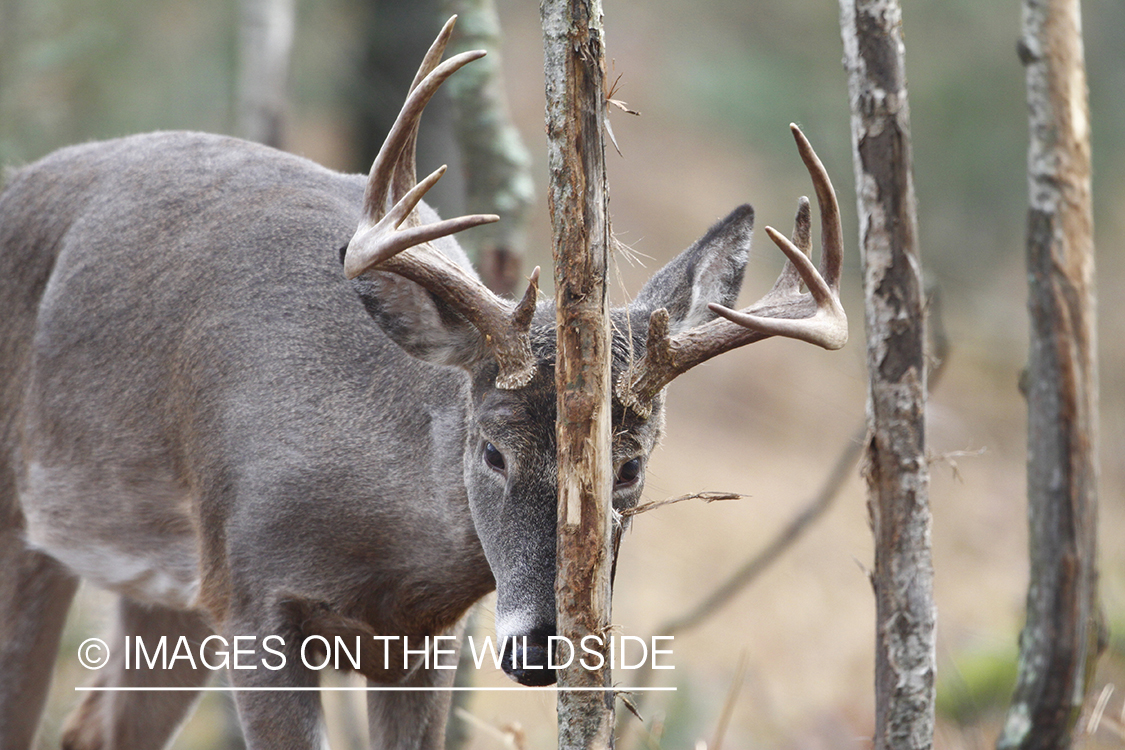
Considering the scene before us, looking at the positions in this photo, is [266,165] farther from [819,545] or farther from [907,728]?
[819,545]

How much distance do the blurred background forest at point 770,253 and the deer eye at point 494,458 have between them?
336 cm

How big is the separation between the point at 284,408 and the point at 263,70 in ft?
14.2

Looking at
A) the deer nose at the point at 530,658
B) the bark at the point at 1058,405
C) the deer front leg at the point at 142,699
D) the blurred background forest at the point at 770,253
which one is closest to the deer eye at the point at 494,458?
the deer nose at the point at 530,658

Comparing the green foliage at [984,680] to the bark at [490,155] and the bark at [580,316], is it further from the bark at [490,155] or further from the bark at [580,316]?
the bark at [580,316]

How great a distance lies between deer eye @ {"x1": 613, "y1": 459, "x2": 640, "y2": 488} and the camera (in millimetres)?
3428

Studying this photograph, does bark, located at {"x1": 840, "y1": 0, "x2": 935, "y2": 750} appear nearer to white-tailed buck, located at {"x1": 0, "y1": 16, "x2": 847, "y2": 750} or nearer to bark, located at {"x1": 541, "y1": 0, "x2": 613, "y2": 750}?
white-tailed buck, located at {"x1": 0, "y1": 16, "x2": 847, "y2": 750}

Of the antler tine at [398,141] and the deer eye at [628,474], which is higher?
the antler tine at [398,141]

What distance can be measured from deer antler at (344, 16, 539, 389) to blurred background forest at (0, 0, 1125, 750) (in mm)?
3521

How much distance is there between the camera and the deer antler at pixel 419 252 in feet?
10.0

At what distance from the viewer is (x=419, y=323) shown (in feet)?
11.8

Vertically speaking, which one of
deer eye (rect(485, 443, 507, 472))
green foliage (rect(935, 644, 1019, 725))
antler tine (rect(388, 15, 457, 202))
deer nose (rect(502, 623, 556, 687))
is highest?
antler tine (rect(388, 15, 457, 202))

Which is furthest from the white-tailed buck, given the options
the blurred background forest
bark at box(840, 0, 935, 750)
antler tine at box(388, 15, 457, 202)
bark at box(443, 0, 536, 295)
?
the blurred background forest

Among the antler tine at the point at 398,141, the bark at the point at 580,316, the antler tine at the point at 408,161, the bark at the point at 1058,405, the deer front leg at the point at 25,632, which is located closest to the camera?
the bark at the point at 580,316

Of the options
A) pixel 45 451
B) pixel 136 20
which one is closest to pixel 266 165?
pixel 45 451
